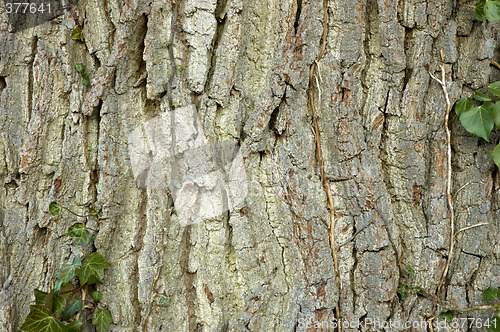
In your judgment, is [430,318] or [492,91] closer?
[492,91]

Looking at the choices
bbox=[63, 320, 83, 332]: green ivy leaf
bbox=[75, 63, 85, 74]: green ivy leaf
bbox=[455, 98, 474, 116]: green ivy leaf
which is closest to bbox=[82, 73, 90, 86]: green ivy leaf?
bbox=[75, 63, 85, 74]: green ivy leaf

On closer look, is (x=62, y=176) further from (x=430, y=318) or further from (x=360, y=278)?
(x=430, y=318)

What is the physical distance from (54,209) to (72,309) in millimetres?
452

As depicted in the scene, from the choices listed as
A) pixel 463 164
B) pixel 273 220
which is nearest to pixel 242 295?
pixel 273 220

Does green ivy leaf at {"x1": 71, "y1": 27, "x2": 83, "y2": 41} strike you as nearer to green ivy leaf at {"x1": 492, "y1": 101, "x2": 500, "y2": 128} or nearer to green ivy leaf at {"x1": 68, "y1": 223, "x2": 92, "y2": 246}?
green ivy leaf at {"x1": 68, "y1": 223, "x2": 92, "y2": 246}

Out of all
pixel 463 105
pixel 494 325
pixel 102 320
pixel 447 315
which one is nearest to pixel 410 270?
pixel 447 315

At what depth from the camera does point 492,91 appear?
1583 mm

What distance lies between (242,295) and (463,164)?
121 centimetres

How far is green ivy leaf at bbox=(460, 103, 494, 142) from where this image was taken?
1604mm

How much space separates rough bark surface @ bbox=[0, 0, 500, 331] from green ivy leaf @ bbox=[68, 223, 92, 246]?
1.3 inches

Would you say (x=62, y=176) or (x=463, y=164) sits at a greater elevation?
(x=463, y=164)

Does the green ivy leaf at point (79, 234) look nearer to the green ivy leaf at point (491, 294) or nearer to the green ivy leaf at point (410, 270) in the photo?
the green ivy leaf at point (410, 270)

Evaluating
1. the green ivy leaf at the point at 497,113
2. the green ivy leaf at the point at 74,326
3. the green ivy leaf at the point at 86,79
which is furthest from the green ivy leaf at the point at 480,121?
the green ivy leaf at the point at 74,326

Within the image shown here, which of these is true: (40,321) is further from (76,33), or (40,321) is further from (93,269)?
(76,33)
